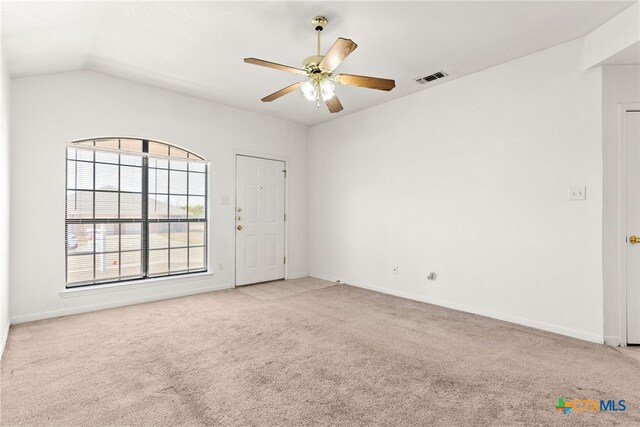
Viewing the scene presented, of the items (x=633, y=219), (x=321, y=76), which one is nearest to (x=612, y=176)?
(x=633, y=219)

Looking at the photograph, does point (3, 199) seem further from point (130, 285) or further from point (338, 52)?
point (338, 52)

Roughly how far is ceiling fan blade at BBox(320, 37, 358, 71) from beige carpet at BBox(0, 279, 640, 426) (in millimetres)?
2343

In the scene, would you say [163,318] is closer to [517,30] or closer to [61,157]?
[61,157]

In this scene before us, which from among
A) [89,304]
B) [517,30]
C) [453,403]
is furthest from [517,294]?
[89,304]

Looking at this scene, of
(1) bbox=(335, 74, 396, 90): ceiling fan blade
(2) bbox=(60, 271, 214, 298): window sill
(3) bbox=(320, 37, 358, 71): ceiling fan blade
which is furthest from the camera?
(2) bbox=(60, 271, 214, 298): window sill

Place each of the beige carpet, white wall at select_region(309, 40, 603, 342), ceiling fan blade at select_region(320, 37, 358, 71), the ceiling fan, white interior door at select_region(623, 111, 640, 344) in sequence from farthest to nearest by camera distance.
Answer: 1. white wall at select_region(309, 40, 603, 342)
2. white interior door at select_region(623, 111, 640, 344)
3. the ceiling fan
4. ceiling fan blade at select_region(320, 37, 358, 71)
5. the beige carpet

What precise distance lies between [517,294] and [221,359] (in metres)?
3.08

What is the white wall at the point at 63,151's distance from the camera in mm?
3547

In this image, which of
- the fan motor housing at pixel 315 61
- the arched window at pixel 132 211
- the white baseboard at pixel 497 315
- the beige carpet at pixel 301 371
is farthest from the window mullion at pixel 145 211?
the white baseboard at pixel 497 315

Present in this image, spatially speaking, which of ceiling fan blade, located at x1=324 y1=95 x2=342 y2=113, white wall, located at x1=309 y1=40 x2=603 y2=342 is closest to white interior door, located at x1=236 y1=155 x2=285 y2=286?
white wall, located at x1=309 y1=40 x2=603 y2=342

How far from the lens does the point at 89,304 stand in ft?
12.9

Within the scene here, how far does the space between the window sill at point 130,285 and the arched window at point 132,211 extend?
0.12 metres

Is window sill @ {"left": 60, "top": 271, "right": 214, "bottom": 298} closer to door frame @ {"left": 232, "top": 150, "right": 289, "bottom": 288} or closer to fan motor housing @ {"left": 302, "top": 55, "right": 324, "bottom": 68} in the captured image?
door frame @ {"left": 232, "top": 150, "right": 289, "bottom": 288}

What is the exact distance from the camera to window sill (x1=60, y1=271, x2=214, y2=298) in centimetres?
385
